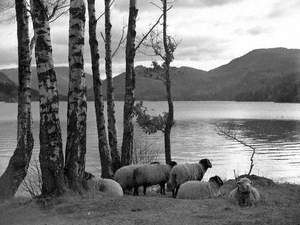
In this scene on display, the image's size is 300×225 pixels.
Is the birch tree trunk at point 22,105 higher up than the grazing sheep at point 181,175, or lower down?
higher up

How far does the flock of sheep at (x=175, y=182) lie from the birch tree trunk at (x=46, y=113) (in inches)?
87.2

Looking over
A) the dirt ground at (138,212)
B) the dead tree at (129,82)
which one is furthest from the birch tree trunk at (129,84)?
the dirt ground at (138,212)

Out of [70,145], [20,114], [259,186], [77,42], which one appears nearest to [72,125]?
[70,145]

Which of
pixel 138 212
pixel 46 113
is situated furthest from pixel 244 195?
pixel 46 113

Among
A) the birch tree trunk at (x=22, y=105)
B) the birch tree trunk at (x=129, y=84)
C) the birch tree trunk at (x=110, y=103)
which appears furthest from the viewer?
the birch tree trunk at (x=110, y=103)

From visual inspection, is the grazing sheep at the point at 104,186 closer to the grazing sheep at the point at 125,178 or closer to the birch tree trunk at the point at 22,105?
the grazing sheep at the point at 125,178

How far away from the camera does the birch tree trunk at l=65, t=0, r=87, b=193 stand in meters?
13.1

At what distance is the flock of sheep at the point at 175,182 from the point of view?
13.4m

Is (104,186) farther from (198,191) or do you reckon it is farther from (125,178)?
(198,191)

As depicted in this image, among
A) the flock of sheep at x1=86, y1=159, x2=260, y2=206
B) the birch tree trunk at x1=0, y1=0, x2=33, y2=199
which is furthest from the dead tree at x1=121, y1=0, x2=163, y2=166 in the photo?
the birch tree trunk at x1=0, y1=0, x2=33, y2=199

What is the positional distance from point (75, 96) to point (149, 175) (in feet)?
17.0

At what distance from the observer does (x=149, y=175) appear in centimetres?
1730

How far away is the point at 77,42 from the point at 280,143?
52.6m

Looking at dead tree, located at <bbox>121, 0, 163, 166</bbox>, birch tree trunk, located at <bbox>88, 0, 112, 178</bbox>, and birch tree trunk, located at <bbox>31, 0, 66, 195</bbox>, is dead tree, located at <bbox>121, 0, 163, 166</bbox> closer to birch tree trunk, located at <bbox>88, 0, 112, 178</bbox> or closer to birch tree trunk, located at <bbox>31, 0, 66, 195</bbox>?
birch tree trunk, located at <bbox>88, 0, 112, 178</bbox>
